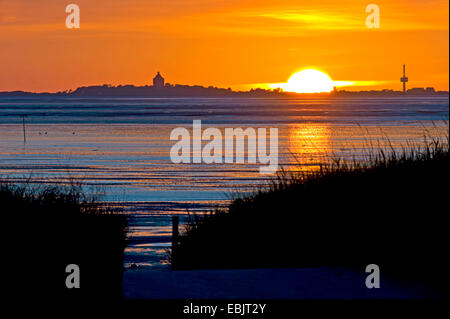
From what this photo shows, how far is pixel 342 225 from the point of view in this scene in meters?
13.8

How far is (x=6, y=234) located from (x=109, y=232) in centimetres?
256

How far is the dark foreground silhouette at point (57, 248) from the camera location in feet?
34.4

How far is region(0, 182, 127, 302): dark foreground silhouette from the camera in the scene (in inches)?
412

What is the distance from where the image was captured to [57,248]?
11781 mm

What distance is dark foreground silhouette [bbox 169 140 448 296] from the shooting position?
12430 millimetres

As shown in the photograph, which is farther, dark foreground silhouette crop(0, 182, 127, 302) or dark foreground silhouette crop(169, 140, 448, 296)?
dark foreground silhouette crop(169, 140, 448, 296)

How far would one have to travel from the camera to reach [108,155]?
51188 millimetres

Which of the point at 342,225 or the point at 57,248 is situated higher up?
the point at 342,225

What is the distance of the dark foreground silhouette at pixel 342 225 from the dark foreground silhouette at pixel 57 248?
2.21 metres

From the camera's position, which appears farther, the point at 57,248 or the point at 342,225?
the point at 342,225

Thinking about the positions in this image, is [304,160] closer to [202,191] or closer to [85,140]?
[202,191]

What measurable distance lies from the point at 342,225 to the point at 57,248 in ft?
16.6

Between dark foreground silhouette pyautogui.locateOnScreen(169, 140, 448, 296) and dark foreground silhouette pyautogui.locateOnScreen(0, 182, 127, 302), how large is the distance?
221 centimetres
